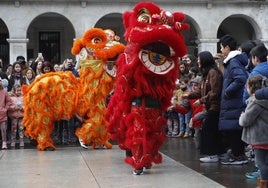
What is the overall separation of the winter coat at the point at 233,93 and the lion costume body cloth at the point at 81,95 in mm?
2297

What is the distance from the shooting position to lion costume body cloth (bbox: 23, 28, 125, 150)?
9578 mm

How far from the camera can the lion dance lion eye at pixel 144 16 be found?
732 centimetres

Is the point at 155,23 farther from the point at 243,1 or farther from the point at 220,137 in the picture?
the point at 243,1

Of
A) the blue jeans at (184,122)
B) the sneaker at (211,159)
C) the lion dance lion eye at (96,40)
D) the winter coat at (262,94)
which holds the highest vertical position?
the lion dance lion eye at (96,40)

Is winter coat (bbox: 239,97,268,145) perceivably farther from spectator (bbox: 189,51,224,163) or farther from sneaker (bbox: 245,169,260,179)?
spectator (bbox: 189,51,224,163)

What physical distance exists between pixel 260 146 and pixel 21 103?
242 inches

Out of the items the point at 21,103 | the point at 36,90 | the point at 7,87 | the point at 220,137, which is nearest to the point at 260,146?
the point at 220,137

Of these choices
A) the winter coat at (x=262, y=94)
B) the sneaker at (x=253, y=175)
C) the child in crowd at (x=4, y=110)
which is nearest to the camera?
the winter coat at (x=262, y=94)

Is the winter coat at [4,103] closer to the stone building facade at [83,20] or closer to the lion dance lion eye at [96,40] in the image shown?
the lion dance lion eye at [96,40]

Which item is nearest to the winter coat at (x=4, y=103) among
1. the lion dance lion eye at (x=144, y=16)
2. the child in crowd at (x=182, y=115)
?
the child in crowd at (x=182, y=115)

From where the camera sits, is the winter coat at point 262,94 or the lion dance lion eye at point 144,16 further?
the lion dance lion eye at point 144,16

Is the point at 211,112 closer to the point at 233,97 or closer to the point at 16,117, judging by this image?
the point at 233,97

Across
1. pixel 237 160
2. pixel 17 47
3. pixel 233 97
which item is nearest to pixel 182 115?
pixel 237 160

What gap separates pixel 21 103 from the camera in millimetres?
10945
